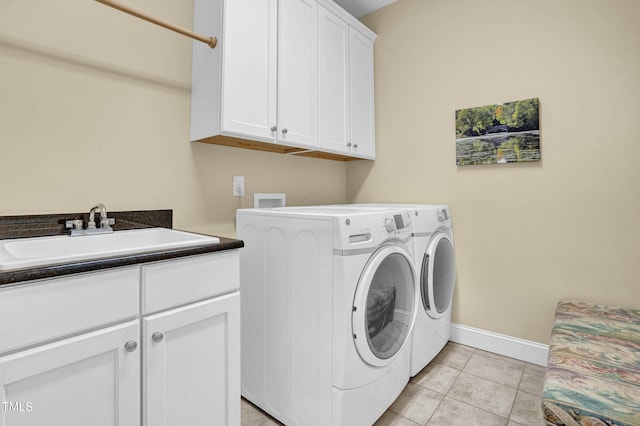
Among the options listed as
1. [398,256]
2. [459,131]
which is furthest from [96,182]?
[459,131]

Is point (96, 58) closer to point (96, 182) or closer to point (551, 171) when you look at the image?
point (96, 182)

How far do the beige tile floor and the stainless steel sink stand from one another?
993 millimetres

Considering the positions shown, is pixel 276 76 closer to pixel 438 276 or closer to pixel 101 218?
pixel 101 218

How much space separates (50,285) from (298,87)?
158cm

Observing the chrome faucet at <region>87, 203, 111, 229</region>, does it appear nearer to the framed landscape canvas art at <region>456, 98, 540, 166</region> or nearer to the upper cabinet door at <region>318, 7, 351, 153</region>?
the upper cabinet door at <region>318, 7, 351, 153</region>

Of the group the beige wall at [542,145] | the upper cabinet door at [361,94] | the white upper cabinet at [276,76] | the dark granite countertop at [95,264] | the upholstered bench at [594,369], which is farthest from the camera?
the upper cabinet door at [361,94]

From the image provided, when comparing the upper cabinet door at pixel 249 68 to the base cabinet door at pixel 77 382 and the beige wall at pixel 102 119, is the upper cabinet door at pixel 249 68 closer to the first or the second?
the beige wall at pixel 102 119

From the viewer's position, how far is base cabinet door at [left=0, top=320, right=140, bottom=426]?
77cm

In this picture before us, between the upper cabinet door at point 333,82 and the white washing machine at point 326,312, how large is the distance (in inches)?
32.9

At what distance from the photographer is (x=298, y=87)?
1.93m

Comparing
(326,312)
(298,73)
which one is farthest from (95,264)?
(298,73)

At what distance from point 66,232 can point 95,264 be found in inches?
26.4

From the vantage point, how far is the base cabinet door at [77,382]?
0.77 meters

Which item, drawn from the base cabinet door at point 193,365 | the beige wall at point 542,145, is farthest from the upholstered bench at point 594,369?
the base cabinet door at point 193,365
